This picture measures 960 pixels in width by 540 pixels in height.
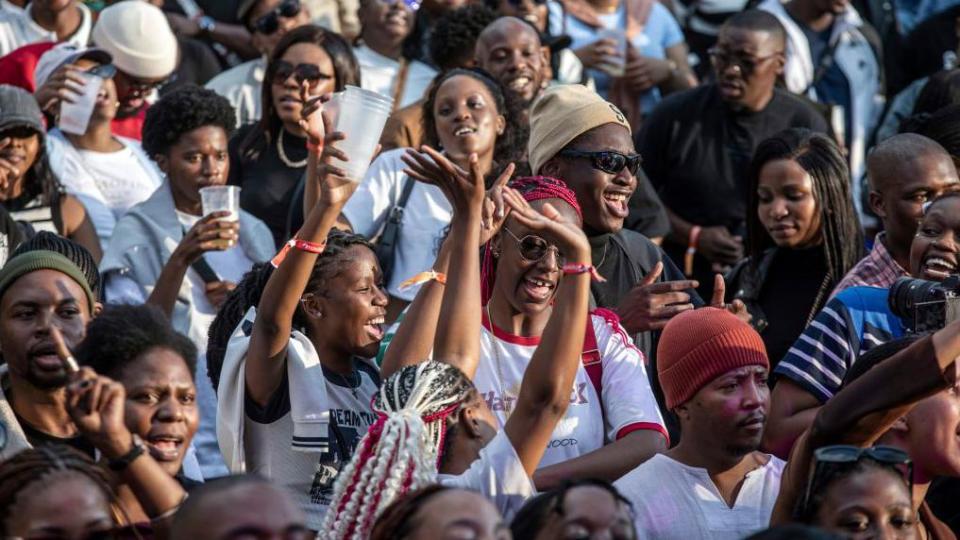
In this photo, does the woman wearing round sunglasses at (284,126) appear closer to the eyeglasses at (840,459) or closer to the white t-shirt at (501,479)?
the white t-shirt at (501,479)

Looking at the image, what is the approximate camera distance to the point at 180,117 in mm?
7863

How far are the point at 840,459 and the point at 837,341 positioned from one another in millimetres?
1517

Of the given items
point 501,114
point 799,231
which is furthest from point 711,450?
point 501,114

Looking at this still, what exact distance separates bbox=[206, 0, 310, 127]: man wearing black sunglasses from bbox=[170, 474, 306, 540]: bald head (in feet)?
15.8

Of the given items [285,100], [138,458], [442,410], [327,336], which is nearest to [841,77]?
[285,100]

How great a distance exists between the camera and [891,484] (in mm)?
4715

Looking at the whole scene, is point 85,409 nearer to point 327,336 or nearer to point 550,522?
point 550,522

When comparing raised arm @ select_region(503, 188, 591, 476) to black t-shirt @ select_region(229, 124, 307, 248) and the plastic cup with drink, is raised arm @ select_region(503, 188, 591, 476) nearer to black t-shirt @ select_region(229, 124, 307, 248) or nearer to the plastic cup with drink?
the plastic cup with drink

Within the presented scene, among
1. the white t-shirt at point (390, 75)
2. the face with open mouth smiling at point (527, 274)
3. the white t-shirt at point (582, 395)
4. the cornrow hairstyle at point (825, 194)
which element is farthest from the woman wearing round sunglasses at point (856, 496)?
the white t-shirt at point (390, 75)

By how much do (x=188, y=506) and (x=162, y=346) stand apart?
109cm

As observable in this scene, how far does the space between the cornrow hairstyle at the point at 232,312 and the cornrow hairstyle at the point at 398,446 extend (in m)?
1.24

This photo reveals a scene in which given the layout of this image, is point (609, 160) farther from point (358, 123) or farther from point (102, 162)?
point (102, 162)

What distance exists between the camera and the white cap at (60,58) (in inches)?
A: 323

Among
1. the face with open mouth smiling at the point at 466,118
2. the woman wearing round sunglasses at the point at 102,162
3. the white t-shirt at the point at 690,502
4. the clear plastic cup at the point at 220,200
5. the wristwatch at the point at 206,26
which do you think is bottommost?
the wristwatch at the point at 206,26
